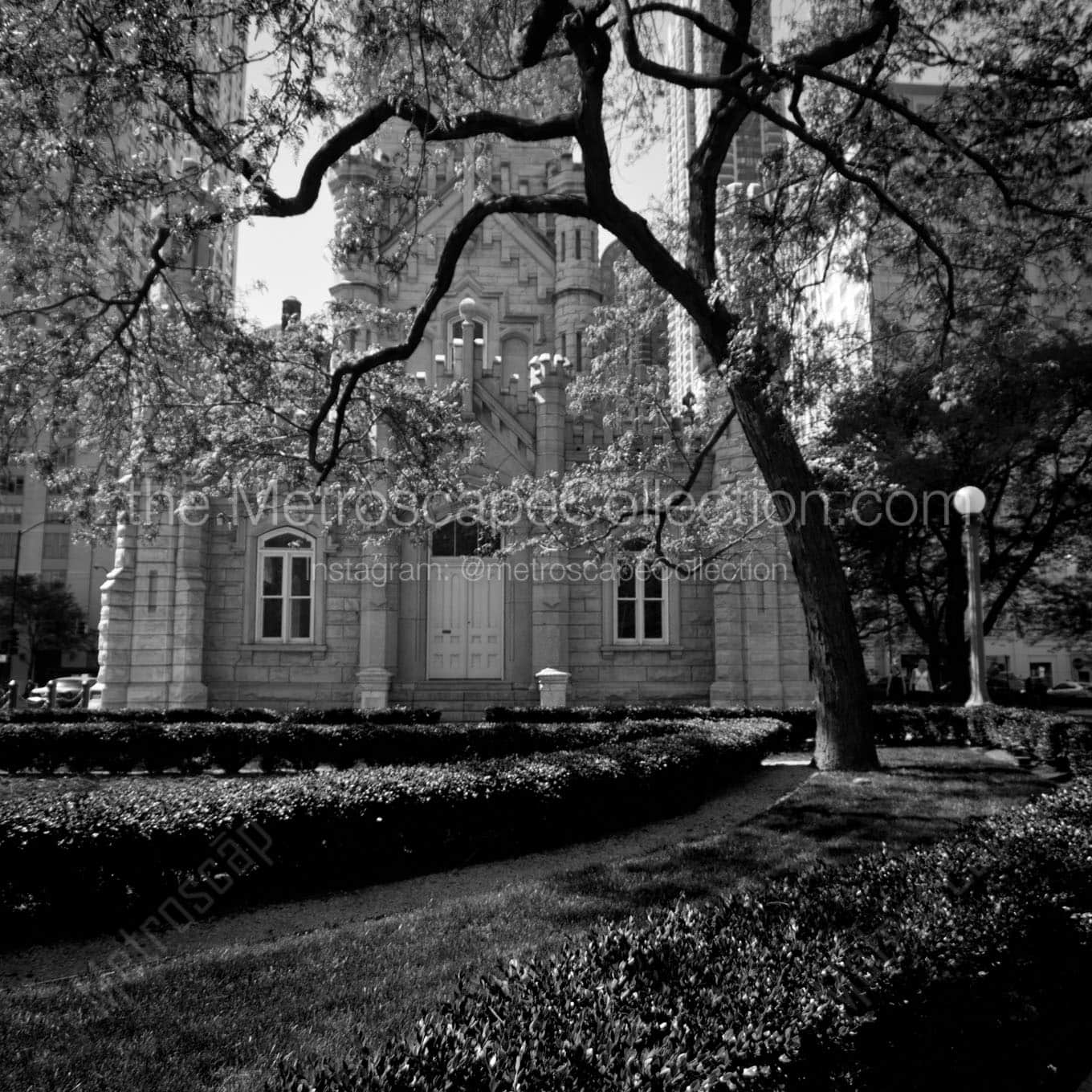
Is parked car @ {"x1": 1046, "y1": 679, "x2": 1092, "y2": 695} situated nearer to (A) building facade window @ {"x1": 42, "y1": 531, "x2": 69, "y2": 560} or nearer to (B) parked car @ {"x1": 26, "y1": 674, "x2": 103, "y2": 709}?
(B) parked car @ {"x1": 26, "y1": 674, "x2": 103, "y2": 709}

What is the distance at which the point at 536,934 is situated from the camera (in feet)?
19.9

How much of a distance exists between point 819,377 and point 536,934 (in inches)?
310

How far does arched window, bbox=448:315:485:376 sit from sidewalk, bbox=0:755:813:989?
40.9 feet

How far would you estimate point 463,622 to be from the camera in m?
20.6

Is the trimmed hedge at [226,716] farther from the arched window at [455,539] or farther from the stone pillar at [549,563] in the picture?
the arched window at [455,539]

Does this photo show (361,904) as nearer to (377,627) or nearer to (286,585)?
(377,627)

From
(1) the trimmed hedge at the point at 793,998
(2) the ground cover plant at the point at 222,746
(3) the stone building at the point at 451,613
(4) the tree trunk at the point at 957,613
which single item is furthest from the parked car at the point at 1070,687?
(1) the trimmed hedge at the point at 793,998

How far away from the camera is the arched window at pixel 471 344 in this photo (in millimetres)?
20641

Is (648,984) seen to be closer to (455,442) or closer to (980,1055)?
(980,1055)

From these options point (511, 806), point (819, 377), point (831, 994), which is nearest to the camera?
point (831, 994)

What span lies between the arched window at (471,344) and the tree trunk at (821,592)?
9462 millimetres

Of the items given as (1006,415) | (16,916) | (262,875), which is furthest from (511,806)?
(1006,415)

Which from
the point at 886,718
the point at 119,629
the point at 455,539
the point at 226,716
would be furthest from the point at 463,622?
the point at 886,718

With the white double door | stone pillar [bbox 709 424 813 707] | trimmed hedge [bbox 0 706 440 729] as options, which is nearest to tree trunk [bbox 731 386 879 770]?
stone pillar [bbox 709 424 813 707]
